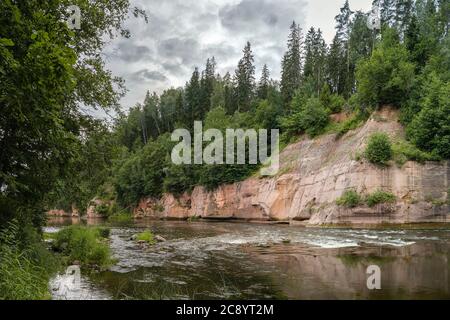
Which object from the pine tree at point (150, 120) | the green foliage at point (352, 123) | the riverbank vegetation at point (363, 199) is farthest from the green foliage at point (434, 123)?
the pine tree at point (150, 120)

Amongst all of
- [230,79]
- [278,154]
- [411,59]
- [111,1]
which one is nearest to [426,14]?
[411,59]

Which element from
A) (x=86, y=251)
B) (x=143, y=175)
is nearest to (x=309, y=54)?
(x=143, y=175)

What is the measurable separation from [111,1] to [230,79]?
348 ft

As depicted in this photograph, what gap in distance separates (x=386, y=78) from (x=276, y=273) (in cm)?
3849

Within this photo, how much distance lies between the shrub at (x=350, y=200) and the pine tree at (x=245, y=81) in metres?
55.8

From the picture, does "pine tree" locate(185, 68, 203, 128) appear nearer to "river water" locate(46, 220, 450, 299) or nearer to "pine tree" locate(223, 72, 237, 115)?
"pine tree" locate(223, 72, 237, 115)

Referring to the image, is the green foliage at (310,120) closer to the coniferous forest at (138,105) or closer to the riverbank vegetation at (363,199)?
the coniferous forest at (138,105)

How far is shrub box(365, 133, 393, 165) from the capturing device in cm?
3738

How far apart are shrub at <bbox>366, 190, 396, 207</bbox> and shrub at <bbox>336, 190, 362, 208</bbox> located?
3.36 feet

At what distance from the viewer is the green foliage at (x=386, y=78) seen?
146 ft

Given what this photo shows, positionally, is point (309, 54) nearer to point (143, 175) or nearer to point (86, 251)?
point (143, 175)

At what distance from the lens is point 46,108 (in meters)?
8.30

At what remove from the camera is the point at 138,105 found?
12500cm
